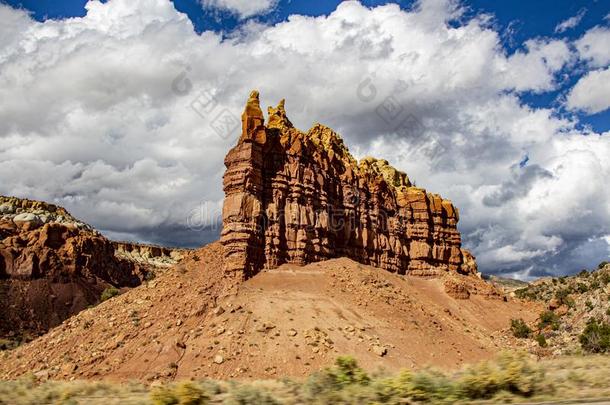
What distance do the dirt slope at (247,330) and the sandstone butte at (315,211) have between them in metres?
2.68

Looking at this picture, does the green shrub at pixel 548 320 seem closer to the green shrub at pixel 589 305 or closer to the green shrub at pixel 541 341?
the green shrub at pixel 589 305

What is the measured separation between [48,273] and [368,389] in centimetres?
9490

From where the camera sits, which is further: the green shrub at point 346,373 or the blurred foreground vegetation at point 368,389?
the green shrub at point 346,373

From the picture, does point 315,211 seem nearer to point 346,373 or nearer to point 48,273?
point 346,373

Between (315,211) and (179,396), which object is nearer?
(179,396)

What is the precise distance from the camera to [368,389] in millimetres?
12688

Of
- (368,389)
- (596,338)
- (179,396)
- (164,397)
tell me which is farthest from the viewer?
(596,338)

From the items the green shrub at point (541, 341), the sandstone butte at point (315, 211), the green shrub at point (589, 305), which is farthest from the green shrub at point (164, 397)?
the green shrub at point (589, 305)

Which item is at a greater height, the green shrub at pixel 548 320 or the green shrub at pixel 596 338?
the green shrub at pixel 548 320

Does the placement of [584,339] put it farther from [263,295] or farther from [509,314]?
[263,295]

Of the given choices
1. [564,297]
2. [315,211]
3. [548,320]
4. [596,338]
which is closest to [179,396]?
[315,211]

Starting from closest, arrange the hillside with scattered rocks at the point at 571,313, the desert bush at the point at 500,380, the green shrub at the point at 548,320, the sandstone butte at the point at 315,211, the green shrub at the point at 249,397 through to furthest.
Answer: the green shrub at the point at 249,397 → the desert bush at the point at 500,380 → the sandstone butte at the point at 315,211 → the hillside with scattered rocks at the point at 571,313 → the green shrub at the point at 548,320

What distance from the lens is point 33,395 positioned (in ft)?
43.0

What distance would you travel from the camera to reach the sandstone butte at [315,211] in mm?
45281
